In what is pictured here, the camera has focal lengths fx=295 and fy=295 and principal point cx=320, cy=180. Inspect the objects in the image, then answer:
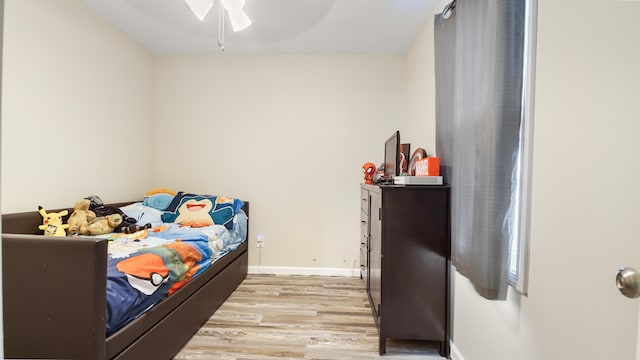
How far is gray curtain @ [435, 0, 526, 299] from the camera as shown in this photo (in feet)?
3.91

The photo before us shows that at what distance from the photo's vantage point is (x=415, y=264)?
73.2 inches

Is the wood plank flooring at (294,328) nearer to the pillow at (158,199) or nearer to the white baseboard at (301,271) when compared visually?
the white baseboard at (301,271)

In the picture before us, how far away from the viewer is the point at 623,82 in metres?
0.82

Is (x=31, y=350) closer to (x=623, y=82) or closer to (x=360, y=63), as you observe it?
(x=623, y=82)

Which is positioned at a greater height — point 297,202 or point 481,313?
point 297,202

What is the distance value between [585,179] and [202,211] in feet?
9.42

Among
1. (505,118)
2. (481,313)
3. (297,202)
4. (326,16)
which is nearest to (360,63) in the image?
(326,16)

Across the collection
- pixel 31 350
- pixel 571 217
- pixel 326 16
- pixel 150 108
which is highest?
pixel 326 16

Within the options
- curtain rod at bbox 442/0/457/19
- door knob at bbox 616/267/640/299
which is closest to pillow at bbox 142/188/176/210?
curtain rod at bbox 442/0/457/19

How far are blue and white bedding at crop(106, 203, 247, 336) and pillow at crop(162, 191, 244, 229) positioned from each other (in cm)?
8

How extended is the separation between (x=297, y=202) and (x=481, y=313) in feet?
7.19

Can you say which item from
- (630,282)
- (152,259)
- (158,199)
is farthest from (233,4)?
(630,282)

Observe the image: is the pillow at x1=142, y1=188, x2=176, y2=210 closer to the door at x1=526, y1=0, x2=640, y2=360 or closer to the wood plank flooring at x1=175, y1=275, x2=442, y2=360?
the wood plank flooring at x1=175, y1=275, x2=442, y2=360

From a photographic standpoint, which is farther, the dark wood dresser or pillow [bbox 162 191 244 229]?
pillow [bbox 162 191 244 229]
